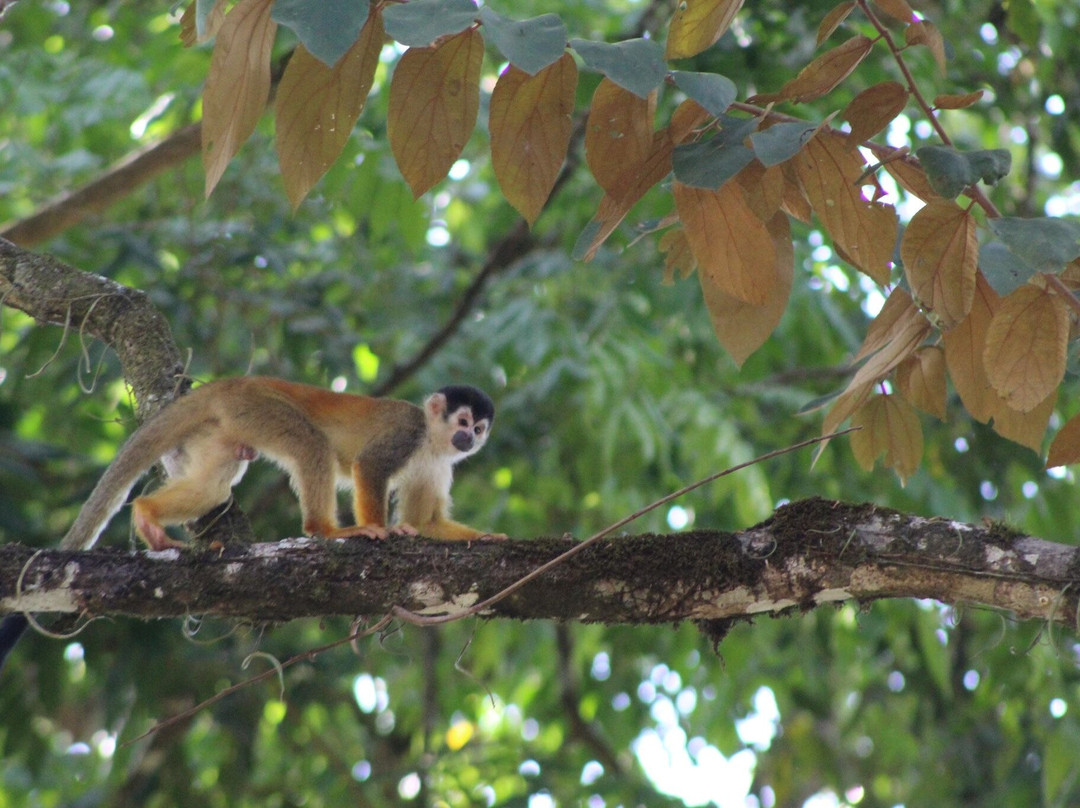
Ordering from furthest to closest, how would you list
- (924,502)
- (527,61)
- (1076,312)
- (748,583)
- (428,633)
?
1. (428,633)
2. (924,502)
3. (748,583)
4. (1076,312)
5. (527,61)

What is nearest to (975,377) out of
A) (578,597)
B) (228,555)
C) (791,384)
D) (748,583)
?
(748,583)

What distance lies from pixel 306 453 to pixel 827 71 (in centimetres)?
266

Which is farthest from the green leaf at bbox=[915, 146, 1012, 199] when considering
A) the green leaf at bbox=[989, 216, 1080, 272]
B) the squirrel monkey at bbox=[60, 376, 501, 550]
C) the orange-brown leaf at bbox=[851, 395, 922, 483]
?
the squirrel monkey at bbox=[60, 376, 501, 550]

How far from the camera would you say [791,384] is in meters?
7.32

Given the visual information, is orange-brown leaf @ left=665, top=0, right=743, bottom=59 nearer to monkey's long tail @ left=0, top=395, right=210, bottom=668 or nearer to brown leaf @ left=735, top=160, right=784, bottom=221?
brown leaf @ left=735, top=160, right=784, bottom=221

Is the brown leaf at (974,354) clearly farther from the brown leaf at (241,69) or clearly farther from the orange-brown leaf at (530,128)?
the brown leaf at (241,69)

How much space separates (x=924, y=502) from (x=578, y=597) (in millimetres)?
3510

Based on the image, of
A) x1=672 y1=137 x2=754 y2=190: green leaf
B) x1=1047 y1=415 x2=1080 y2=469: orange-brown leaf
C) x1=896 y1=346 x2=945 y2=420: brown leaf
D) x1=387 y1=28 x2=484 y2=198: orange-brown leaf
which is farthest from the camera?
x1=896 y1=346 x2=945 y2=420: brown leaf

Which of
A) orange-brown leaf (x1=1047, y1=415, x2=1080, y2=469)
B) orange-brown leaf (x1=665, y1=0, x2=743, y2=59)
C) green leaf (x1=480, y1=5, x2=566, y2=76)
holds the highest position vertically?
green leaf (x1=480, y1=5, x2=566, y2=76)

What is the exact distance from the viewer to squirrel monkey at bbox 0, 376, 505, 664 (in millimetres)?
3848

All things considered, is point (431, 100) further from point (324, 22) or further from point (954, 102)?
point (954, 102)

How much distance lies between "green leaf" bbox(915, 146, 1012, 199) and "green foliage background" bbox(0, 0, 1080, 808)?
2.71m

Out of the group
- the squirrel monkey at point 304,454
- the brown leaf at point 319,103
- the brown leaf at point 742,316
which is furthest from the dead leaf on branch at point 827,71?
the squirrel monkey at point 304,454

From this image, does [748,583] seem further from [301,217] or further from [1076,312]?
[301,217]
